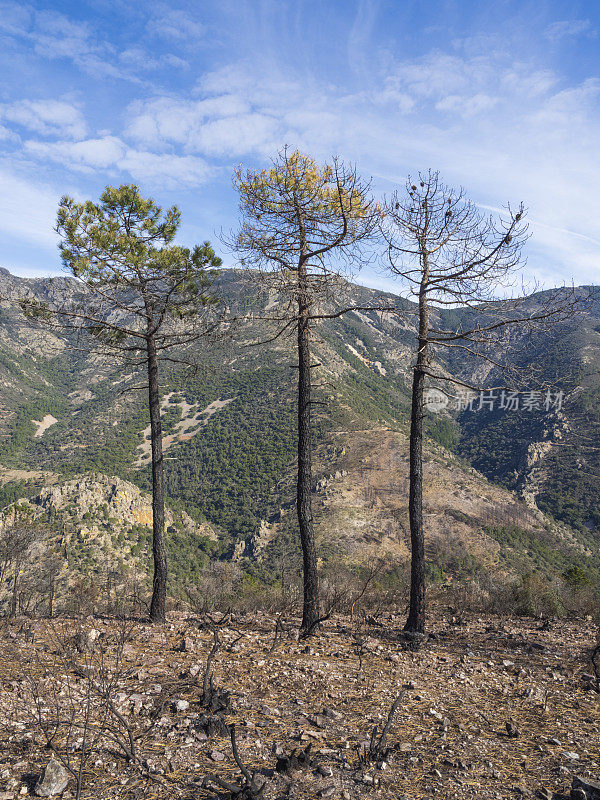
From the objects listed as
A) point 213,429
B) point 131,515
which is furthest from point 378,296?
point 213,429

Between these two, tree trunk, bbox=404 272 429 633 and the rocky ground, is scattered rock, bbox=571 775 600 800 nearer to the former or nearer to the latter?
the rocky ground

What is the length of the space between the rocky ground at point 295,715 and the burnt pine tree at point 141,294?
123 inches

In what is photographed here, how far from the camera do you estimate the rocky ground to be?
3010mm

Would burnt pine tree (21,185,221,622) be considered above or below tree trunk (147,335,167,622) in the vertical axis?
above

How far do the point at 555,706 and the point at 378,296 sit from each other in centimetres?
613

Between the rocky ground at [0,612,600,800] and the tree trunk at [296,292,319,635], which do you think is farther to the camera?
the tree trunk at [296,292,319,635]

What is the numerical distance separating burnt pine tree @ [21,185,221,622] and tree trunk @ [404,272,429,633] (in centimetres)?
395

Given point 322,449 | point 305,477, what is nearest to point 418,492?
point 305,477

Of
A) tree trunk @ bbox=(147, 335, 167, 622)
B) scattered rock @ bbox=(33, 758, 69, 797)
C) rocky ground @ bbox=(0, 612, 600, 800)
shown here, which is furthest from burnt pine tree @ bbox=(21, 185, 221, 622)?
scattered rock @ bbox=(33, 758, 69, 797)

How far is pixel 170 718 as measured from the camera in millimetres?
3920

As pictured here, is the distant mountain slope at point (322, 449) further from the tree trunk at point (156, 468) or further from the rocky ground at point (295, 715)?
the rocky ground at point (295, 715)

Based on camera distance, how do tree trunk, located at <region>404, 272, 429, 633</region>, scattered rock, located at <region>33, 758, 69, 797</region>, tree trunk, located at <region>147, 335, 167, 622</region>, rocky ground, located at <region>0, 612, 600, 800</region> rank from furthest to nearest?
tree trunk, located at <region>147, 335, 167, 622</region> < tree trunk, located at <region>404, 272, 429, 633</region> < rocky ground, located at <region>0, 612, 600, 800</region> < scattered rock, located at <region>33, 758, 69, 797</region>

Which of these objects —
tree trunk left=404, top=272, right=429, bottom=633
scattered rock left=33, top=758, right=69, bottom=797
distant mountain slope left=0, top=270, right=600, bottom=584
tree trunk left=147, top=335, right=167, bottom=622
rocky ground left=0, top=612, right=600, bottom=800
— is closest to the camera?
scattered rock left=33, top=758, right=69, bottom=797

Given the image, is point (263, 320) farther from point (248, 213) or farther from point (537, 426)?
point (537, 426)
